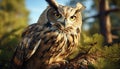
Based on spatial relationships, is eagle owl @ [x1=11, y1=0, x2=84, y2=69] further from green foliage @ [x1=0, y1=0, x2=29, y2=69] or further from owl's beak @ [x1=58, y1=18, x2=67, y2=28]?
green foliage @ [x1=0, y1=0, x2=29, y2=69]

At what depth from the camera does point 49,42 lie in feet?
9.68

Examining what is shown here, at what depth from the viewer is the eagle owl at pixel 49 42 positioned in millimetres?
2930

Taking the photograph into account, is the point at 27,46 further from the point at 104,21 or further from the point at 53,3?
the point at 104,21

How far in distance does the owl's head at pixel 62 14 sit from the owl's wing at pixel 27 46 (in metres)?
0.14

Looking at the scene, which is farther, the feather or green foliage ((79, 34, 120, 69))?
the feather

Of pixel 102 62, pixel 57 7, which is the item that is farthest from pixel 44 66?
pixel 102 62

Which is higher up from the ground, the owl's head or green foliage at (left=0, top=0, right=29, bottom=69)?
the owl's head

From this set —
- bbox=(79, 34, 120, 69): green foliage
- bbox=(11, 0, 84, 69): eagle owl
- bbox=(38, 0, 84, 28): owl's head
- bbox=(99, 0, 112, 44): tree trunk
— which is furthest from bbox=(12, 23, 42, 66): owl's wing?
bbox=(99, 0, 112, 44): tree trunk

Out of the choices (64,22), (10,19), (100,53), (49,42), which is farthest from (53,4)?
(10,19)

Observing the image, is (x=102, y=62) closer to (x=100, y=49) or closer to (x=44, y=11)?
(x=100, y=49)

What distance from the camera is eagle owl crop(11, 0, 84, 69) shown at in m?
2.93

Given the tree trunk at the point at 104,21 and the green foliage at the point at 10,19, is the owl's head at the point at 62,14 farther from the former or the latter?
the tree trunk at the point at 104,21

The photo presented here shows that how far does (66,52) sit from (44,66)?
23 cm

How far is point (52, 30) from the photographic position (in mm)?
2996
